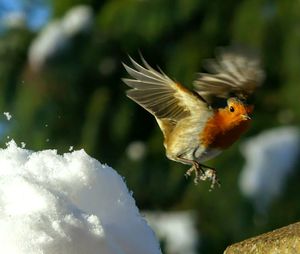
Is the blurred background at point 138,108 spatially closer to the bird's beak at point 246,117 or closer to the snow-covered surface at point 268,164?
the snow-covered surface at point 268,164

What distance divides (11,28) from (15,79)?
0.34 metres

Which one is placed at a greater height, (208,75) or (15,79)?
(208,75)

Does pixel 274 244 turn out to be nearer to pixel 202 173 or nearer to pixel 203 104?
pixel 202 173

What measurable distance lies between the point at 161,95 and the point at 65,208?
4.48 feet

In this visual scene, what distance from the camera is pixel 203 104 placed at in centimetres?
202

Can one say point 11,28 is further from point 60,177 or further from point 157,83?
point 60,177

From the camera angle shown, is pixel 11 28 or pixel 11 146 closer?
pixel 11 146

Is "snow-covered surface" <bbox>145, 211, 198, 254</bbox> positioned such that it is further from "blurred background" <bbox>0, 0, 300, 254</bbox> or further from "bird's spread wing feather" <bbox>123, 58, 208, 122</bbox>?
"bird's spread wing feather" <bbox>123, 58, 208, 122</bbox>

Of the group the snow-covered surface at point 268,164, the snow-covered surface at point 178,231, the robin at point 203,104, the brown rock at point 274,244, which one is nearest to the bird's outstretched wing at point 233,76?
the robin at point 203,104

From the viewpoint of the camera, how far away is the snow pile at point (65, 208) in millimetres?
649

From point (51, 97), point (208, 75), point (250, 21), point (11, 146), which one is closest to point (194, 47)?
point (250, 21)

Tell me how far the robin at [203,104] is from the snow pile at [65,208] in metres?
1.14

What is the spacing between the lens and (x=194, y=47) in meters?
4.95

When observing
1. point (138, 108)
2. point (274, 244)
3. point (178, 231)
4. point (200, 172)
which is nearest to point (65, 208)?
point (274, 244)
